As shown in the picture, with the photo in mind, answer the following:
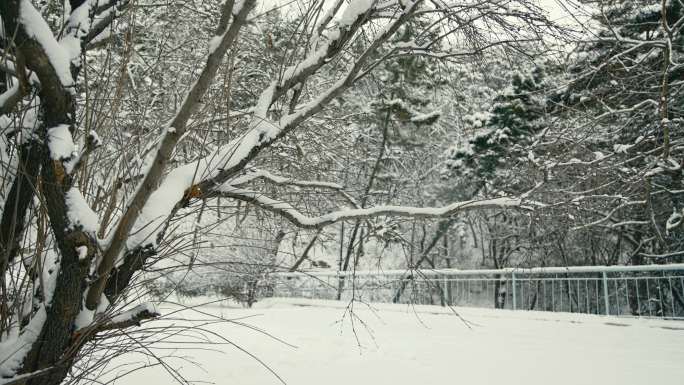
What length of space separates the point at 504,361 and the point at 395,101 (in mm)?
12677

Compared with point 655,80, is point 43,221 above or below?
below

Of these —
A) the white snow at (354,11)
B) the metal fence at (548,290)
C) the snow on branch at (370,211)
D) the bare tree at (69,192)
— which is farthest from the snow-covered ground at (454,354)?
the white snow at (354,11)

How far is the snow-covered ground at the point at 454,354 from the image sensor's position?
438 centimetres

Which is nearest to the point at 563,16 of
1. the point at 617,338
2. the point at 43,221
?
the point at 43,221

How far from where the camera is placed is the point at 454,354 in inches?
213

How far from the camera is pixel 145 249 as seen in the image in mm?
1930

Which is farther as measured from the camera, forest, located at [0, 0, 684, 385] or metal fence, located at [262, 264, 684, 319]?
metal fence, located at [262, 264, 684, 319]

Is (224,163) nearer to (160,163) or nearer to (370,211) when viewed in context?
(160,163)

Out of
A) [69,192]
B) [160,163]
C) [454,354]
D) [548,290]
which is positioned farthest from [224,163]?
[548,290]

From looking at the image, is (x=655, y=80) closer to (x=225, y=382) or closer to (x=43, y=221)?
(x=225, y=382)

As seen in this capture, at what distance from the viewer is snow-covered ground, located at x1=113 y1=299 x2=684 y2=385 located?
438cm

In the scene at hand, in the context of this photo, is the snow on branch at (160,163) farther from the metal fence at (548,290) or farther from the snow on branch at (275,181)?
the metal fence at (548,290)

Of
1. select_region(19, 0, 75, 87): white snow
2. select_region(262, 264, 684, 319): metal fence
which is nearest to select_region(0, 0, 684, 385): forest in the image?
select_region(19, 0, 75, 87): white snow

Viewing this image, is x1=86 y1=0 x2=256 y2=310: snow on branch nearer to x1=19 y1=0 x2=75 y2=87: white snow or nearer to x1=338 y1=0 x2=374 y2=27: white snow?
x1=19 y1=0 x2=75 y2=87: white snow
